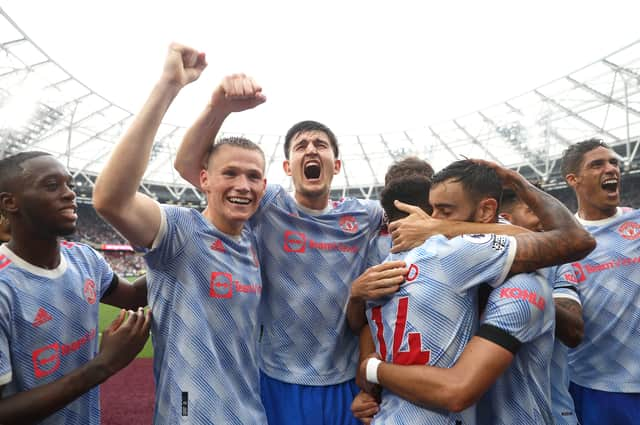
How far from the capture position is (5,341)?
6.83 ft

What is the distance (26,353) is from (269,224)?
1.56 meters

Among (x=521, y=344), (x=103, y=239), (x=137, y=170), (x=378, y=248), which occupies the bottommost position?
(x=103, y=239)

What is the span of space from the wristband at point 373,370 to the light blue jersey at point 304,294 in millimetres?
790

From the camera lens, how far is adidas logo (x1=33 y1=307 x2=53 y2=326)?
223 centimetres

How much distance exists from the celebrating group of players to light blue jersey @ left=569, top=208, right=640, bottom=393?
0.57 ft

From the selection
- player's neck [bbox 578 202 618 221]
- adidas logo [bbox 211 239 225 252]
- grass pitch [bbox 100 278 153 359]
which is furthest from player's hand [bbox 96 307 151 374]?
grass pitch [bbox 100 278 153 359]

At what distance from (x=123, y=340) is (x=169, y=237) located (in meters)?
0.57

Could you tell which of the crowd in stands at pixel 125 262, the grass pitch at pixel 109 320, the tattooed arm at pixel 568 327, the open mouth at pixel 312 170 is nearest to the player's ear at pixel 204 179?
the open mouth at pixel 312 170

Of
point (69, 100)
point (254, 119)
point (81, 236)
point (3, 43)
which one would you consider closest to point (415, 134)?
point (254, 119)

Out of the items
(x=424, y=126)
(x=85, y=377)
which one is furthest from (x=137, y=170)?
(x=424, y=126)

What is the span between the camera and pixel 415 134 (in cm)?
3594

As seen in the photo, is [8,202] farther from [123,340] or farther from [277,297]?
[277,297]

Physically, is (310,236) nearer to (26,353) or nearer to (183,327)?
(183,327)

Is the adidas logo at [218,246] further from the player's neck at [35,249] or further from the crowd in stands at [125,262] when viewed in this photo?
the crowd in stands at [125,262]
